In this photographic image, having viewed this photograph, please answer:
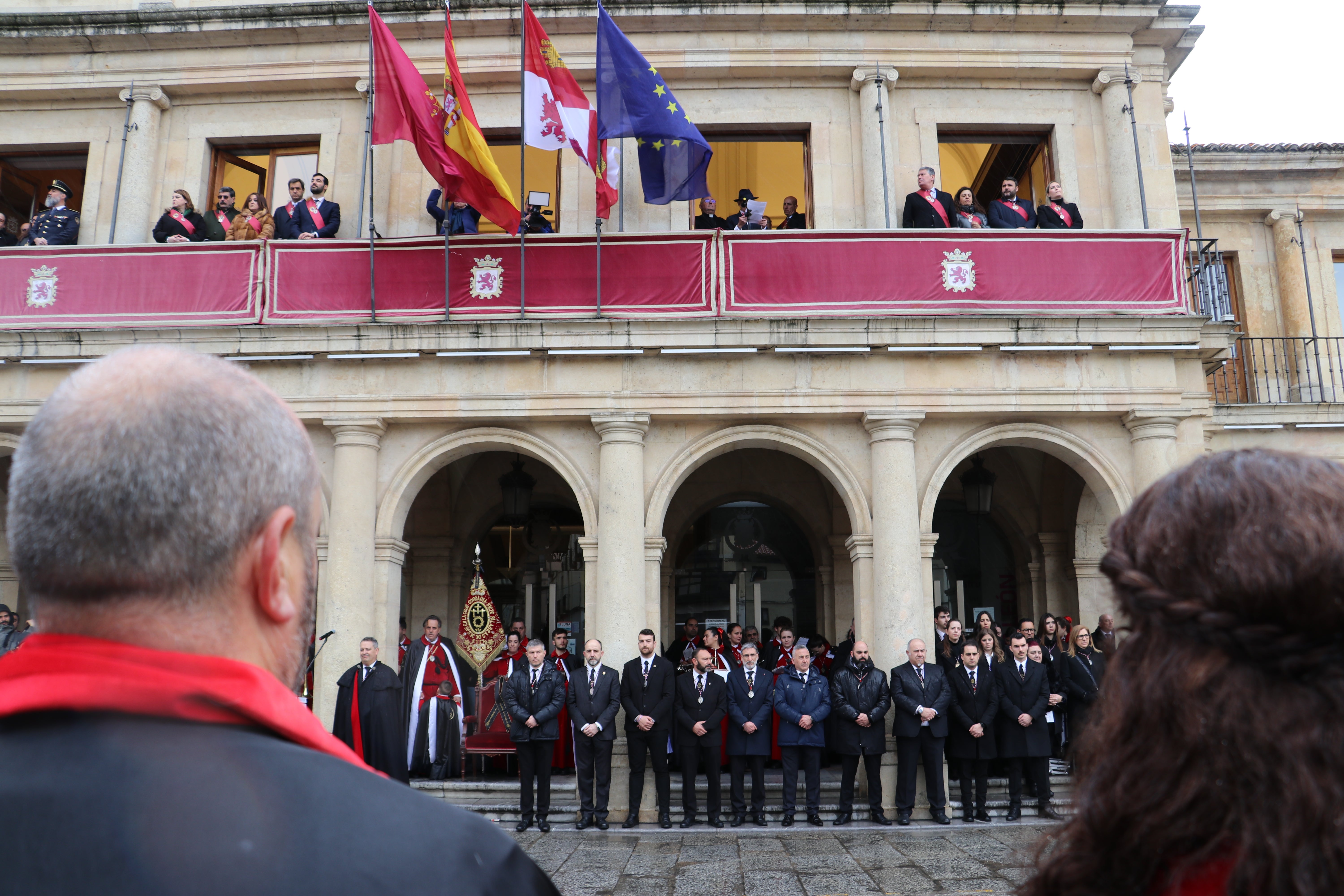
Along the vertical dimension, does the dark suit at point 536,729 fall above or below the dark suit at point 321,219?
below

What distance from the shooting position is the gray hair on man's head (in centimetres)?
111

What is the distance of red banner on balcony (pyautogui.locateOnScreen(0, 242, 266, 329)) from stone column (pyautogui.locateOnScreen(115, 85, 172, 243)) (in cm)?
87

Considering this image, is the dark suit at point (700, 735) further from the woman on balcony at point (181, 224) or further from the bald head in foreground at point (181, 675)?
the bald head in foreground at point (181, 675)

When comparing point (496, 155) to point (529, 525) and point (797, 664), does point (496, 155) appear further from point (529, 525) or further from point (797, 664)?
point (797, 664)

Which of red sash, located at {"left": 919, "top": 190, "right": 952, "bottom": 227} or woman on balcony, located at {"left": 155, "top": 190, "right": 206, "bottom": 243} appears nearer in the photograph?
red sash, located at {"left": 919, "top": 190, "right": 952, "bottom": 227}

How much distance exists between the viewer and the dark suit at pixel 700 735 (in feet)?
35.0

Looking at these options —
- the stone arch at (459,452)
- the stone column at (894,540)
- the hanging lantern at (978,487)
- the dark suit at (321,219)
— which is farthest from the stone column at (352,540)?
the hanging lantern at (978,487)

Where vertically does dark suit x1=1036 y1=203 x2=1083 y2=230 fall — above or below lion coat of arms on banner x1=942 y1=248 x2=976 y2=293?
above

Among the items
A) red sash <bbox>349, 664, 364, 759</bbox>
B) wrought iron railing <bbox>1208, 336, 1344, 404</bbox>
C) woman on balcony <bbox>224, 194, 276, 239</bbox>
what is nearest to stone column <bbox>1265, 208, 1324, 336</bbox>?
wrought iron railing <bbox>1208, 336, 1344, 404</bbox>

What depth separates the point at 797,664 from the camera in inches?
439

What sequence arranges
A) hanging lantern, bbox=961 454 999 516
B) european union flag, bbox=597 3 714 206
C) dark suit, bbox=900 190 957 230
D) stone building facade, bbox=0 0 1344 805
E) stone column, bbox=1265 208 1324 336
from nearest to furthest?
european union flag, bbox=597 3 714 206
stone building facade, bbox=0 0 1344 805
dark suit, bbox=900 190 957 230
hanging lantern, bbox=961 454 999 516
stone column, bbox=1265 208 1324 336

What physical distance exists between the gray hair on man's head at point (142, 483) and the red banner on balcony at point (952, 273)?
37.5 ft

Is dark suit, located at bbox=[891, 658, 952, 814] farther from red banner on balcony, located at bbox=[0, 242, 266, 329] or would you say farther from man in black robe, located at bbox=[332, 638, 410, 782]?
red banner on balcony, located at bbox=[0, 242, 266, 329]

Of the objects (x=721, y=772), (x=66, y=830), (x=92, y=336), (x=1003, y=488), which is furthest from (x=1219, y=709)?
(x=1003, y=488)
